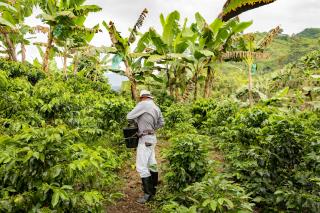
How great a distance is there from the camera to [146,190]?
5.29m

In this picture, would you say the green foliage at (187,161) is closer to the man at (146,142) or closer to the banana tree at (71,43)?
the man at (146,142)

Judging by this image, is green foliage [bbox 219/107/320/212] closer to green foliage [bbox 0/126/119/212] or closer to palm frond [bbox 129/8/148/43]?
green foliage [bbox 0/126/119/212]

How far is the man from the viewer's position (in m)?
5.28

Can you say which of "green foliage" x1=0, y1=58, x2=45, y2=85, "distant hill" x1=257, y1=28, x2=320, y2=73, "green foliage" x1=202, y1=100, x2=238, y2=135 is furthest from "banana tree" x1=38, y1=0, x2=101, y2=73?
"distant hill" x1=257, y1=28, x2=320, y2=73

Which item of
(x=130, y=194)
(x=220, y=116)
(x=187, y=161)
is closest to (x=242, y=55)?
(x=220, y=116)

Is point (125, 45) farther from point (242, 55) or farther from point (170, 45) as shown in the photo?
point (242, 55)

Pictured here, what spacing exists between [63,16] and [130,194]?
8.49 meters

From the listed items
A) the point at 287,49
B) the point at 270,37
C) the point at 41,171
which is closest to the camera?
the point at 41,171

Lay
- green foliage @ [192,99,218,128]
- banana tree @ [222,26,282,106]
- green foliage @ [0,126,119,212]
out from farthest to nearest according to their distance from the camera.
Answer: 1. banana tree @ [222,26,282,106]
2. green foliage @ [192,99,218,128]
3. green foliage @ [0,126,119,212]

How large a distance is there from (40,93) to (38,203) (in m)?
3.21

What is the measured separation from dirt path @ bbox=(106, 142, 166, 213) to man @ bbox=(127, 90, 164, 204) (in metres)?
0.16

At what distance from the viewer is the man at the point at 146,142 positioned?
17.3 ft

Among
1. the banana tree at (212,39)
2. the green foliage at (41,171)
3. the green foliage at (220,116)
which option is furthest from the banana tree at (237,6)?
the green foliage at (41,171)

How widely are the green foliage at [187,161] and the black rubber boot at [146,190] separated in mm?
414
